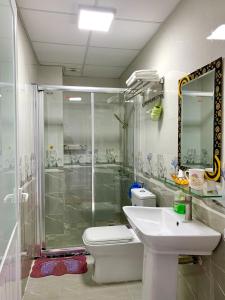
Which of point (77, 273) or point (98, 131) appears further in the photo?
point (98, 131)

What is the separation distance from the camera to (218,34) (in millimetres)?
1479

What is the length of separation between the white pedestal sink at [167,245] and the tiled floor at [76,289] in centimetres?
55

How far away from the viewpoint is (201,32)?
5.48 feet

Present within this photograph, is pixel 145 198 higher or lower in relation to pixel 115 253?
higher

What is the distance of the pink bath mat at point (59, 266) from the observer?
2.48 meters

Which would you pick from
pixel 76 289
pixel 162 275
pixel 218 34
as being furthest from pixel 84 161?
pixel 218 34

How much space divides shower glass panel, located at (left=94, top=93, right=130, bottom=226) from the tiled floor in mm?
1188

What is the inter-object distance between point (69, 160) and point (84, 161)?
0.22 meters

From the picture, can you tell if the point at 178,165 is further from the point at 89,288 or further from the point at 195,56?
the point at 89,288

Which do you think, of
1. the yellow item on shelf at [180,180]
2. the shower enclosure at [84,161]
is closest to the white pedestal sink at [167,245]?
the yellow item on shelf at [180,180]

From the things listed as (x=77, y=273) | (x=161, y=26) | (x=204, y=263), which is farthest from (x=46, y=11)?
(x=77, y=273)

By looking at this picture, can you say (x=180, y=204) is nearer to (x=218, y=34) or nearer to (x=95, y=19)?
(x=218, y=34)

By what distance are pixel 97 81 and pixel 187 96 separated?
8.24 ft

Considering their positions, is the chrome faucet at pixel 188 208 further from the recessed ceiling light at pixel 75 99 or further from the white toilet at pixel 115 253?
the recessed ceiling light at pixel 75 99
